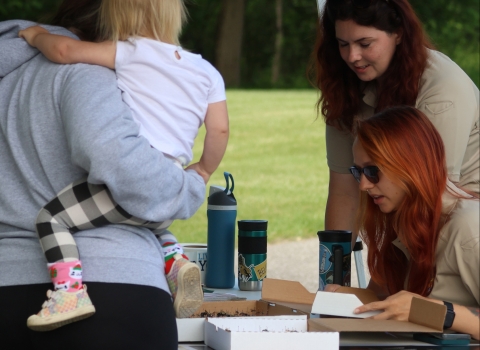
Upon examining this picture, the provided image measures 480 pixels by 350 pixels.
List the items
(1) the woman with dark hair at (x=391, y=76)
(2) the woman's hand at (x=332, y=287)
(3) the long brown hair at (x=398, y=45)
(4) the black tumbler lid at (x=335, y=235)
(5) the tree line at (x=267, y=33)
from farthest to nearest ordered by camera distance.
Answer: (5) the tree line at (x=267, y=33) → (3) the long brown hair at (x=398, y=45) → (1) the woman with dark hair at (x=391, y=76) → (4) the black tumbler lid at (x=335, y=235) → (2) the woman's hand at (x=332, y=287)

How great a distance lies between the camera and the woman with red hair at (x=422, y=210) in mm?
1812

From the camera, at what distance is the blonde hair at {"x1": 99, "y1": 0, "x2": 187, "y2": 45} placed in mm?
1734

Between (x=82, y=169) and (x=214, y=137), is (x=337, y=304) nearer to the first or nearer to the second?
(x=214, y=137)

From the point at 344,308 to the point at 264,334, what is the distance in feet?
1.11

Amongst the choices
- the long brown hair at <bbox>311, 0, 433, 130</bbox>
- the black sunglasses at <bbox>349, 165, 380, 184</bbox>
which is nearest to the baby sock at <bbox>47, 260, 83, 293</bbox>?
the black sunglasses at <bbox>349, 165, 380, 184</bbox>

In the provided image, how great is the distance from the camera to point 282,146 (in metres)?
11.5

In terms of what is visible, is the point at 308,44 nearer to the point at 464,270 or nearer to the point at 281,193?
the point at 281,193

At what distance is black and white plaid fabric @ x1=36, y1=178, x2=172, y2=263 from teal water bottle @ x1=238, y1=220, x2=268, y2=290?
920 millimetres

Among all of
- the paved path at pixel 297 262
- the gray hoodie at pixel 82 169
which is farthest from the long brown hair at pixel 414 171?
the paved path at pixel 297 262

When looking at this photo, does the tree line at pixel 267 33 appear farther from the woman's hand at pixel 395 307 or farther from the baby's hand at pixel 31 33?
the woman's hand at pixel 395 307

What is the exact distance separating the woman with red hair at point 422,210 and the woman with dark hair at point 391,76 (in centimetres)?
42

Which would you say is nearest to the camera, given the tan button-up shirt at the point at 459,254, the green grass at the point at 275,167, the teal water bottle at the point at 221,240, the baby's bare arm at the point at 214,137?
the tan button-up shirt at the point at 459,254

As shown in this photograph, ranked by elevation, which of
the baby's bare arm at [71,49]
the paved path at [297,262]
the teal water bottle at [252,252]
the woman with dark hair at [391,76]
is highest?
the baby's bare arm at [71,49]

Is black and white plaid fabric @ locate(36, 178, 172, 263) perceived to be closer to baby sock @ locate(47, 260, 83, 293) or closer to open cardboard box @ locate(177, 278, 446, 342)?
baby sock @ locate(47, 260, 83, 293)
